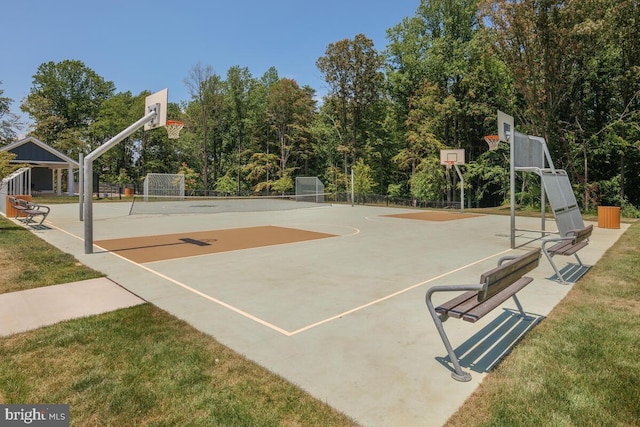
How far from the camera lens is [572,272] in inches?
294

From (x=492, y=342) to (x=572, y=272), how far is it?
14.9 feet

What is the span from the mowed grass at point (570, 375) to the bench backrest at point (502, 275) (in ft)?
2.35

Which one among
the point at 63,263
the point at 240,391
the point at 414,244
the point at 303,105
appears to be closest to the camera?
the point at 240,391

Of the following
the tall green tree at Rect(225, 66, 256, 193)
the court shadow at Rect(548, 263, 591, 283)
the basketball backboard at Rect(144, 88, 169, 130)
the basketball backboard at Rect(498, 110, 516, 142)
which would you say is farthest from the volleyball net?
the court shadow at Rect(548, 263, 591, 283)

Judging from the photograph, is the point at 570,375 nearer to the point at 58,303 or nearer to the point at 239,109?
the point at 58,303

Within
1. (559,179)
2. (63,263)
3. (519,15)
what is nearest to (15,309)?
(63,263)

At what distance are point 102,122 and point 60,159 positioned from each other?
1664cm

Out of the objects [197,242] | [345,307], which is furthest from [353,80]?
[345,307]

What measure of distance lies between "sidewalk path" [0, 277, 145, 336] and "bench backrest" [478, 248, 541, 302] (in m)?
4.67

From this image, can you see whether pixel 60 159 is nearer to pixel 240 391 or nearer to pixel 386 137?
pixel 386 137

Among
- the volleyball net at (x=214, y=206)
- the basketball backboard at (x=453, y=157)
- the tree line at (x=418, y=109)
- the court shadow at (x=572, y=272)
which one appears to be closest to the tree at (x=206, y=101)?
the tree line at (x=418, y=109)

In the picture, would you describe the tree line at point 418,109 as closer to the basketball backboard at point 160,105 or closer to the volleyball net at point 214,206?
the volleyball net at point 214,206

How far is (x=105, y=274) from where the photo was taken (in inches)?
280

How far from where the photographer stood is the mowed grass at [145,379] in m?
2.80
